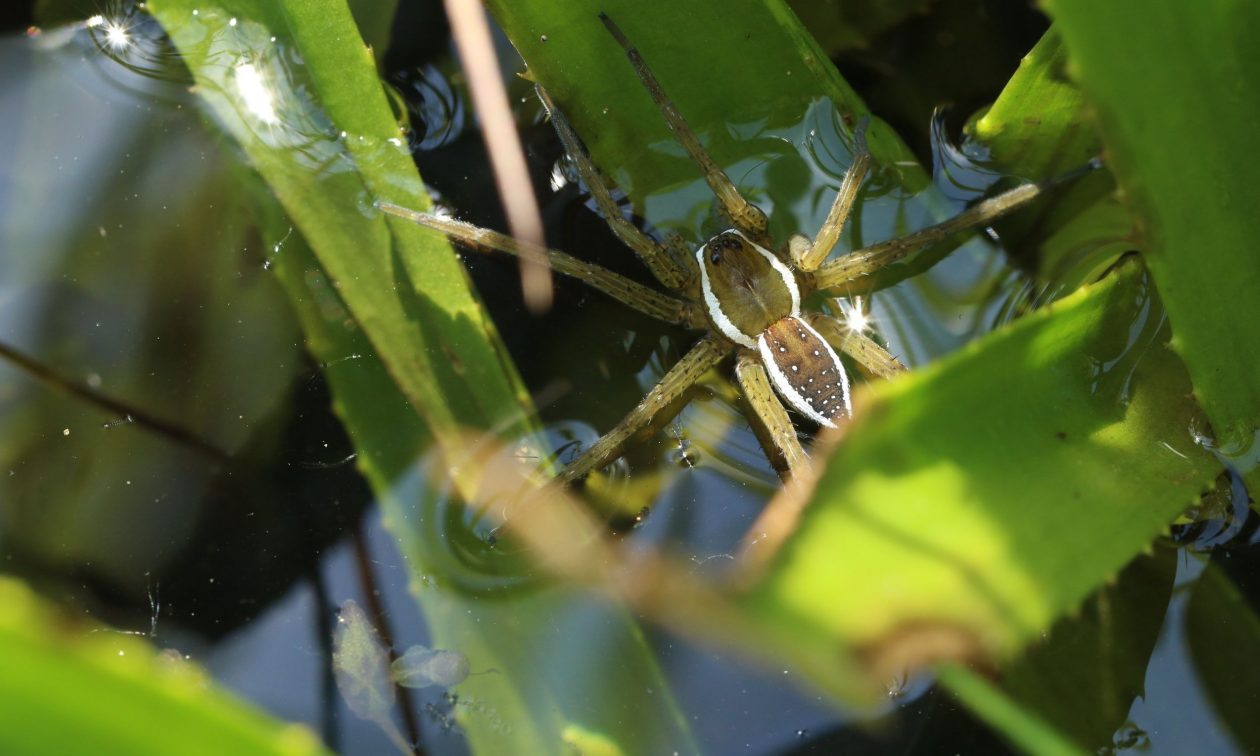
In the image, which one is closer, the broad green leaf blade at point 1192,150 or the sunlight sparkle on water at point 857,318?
the broad green leaf blade at point 1192,150

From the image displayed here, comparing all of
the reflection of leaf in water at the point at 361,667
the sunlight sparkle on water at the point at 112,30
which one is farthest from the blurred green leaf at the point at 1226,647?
the sunlight sparkle on water at the point at 112,30

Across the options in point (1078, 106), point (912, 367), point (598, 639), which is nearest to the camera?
point (1078, 106)

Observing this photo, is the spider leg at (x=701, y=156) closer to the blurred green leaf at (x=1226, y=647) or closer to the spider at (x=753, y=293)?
the spider at (x=753, y=293)

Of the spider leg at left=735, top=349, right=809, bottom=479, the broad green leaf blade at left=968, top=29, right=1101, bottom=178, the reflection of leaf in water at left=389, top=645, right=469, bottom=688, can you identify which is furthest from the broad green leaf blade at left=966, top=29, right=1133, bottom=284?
the reflection of leaf in water at left=389, top=645, right=469, bottom=688

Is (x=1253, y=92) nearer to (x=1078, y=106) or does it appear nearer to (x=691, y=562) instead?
(x=1078, y=106)

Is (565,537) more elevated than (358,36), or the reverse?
(358,36)

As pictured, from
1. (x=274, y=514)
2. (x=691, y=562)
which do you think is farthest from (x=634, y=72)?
(x=274, y=514)

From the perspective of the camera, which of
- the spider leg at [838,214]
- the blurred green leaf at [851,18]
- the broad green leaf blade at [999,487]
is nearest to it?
the broad green leaf blade at [999,487]

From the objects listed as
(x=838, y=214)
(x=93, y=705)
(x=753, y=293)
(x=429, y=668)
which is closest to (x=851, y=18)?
(x=838, y=214)
